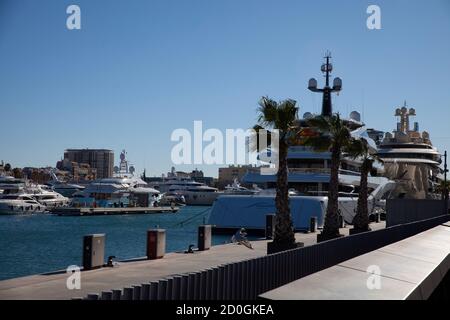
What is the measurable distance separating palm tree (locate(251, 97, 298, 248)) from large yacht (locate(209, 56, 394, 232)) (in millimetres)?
18336

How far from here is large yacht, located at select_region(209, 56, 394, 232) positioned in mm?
46062

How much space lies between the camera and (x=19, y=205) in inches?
3551

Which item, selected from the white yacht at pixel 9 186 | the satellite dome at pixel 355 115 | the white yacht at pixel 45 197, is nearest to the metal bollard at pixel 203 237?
the satellite dome at pixel 355 115

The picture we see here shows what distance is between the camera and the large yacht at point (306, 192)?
1813 inches

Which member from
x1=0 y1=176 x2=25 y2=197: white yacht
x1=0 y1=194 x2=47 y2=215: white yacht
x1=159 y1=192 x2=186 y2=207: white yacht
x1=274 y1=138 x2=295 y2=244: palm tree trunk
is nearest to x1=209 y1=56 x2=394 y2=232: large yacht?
x1=274 y1=138 x2=295 y2=244: palm tree trunk

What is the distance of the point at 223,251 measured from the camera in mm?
23094

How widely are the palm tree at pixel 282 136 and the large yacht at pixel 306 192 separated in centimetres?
1834

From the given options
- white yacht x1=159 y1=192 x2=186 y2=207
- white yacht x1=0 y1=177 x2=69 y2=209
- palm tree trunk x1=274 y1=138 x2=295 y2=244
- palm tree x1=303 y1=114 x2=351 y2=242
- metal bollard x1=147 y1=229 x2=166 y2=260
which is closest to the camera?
metal bollard x1=147 y1=229 x2=166 y2=260

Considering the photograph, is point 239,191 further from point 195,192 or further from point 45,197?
point 195,192

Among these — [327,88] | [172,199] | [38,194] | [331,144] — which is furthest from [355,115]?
[172,199]

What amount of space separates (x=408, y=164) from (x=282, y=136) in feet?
217

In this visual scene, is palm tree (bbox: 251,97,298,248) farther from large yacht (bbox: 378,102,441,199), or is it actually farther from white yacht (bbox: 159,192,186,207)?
white yacht (bbox: 159,192,186,207)

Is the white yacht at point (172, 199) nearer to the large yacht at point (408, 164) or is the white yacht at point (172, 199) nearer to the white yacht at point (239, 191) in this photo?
the white yacht at point (239, 191)
